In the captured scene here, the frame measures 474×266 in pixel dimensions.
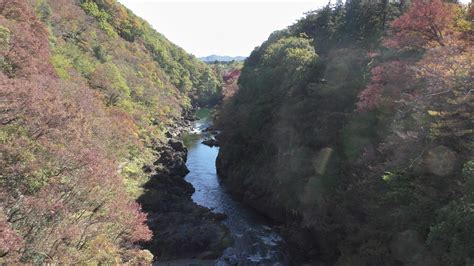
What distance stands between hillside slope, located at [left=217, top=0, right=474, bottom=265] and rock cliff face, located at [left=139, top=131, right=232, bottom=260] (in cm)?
507

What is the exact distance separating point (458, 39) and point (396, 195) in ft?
29.7

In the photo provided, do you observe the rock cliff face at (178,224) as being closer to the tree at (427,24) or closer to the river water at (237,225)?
the river water at (237,225)

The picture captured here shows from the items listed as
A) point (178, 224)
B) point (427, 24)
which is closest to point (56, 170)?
point (178, 224)

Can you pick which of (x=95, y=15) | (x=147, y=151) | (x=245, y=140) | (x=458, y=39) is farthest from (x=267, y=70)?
(x=95, y=15)

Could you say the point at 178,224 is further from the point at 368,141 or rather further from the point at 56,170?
the point at 368,141

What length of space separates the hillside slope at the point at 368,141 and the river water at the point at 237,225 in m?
1.21

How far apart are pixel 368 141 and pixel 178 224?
47.5ft

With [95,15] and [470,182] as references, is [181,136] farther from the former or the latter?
[470,182]

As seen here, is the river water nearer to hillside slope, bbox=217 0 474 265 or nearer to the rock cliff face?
the rock cliff face

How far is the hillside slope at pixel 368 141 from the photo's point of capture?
14438 mm

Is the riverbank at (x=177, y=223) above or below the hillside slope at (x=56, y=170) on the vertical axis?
below

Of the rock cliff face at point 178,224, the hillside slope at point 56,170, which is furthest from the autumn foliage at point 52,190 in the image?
the rock cliff face at point 178,224

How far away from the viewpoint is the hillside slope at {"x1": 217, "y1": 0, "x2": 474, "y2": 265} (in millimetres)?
14438

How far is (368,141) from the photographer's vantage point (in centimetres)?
2303
